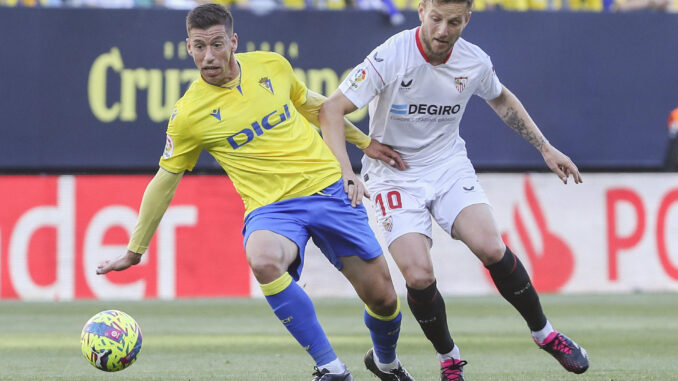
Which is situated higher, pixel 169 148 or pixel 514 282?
pixel 169 148

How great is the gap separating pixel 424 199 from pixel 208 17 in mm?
1635

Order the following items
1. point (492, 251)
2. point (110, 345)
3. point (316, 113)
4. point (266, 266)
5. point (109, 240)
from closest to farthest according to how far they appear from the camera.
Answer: point (266, 266), point (110, 345), point (492, 251), point (316, 113), point (109, 240)

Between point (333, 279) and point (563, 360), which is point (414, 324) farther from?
point (563, 360)

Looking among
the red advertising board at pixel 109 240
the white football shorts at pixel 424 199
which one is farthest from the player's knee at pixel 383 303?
the red advertising board at pixel 109 240

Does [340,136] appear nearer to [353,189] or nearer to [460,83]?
[353,189]

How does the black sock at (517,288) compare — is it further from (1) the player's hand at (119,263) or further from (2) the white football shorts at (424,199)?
(1) the player's hand at (119,263)

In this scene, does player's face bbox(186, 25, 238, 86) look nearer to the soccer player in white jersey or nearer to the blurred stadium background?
the soccer player in white jersey

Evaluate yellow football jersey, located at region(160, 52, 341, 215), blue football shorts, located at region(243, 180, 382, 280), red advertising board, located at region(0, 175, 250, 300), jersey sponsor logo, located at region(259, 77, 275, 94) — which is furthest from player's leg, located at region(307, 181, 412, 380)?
red advertising board, located at region(0, 175, 250, 300)

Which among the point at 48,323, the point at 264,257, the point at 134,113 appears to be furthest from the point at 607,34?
the point at 264,257

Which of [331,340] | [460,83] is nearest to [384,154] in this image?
[460,83]

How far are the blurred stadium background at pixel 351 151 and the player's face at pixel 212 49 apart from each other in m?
7.06

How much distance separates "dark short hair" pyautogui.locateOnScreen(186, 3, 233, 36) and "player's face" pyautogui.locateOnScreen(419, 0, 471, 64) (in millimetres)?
1092

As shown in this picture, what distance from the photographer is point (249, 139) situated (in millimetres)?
5980

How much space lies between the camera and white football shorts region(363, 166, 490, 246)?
6469mm
